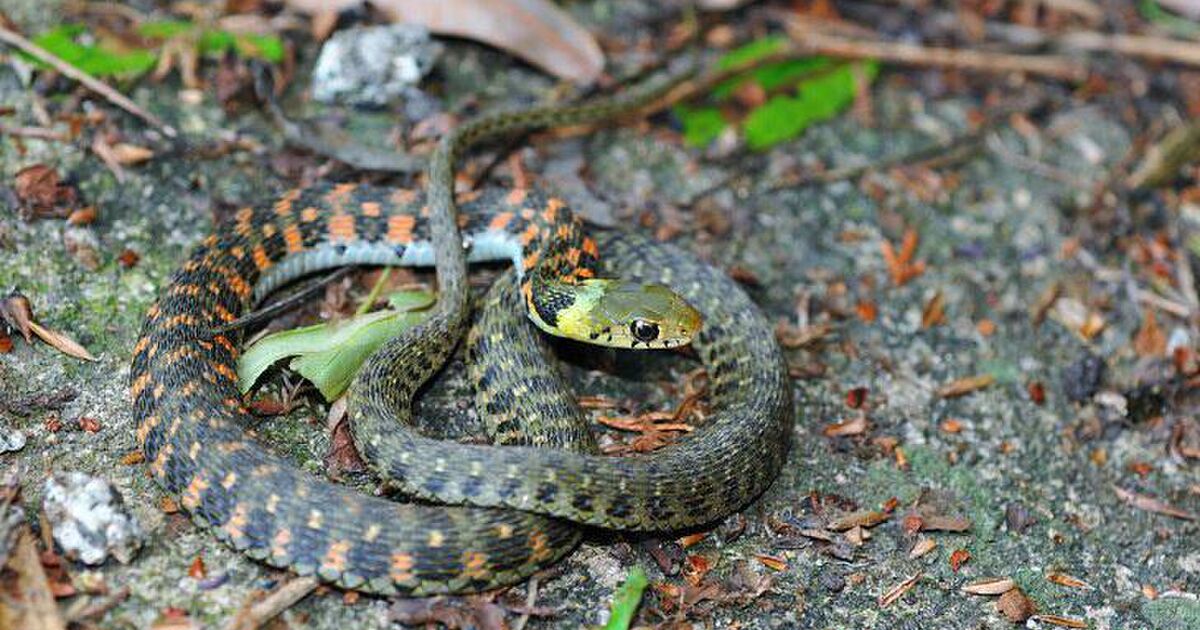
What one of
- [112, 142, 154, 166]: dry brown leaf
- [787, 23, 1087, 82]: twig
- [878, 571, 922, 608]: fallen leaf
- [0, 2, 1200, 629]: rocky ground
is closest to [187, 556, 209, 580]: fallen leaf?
[0, 2, 1200, 629]: rocky ground

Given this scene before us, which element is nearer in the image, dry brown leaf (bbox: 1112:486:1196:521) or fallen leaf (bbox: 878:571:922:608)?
fallen leaf (bbox: 878:571:922:608)

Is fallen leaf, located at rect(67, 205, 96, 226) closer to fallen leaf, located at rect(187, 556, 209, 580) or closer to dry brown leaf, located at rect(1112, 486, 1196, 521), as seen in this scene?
fallen leaf, located at rect(187, 556, 209, 580)

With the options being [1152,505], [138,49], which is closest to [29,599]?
[138,49]

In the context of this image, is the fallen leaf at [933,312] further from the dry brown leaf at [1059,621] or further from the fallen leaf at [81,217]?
the fallen leaf at [81,217]

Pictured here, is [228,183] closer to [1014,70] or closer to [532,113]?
[532,113]

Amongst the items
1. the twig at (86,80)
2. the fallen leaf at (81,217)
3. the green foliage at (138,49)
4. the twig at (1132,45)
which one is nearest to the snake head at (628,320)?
the fallen leaf at (81,217)

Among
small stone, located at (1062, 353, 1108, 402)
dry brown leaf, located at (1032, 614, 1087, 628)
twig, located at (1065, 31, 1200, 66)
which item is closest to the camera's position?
dry brown leaf, located at (1032, 614, 1087, 628)
